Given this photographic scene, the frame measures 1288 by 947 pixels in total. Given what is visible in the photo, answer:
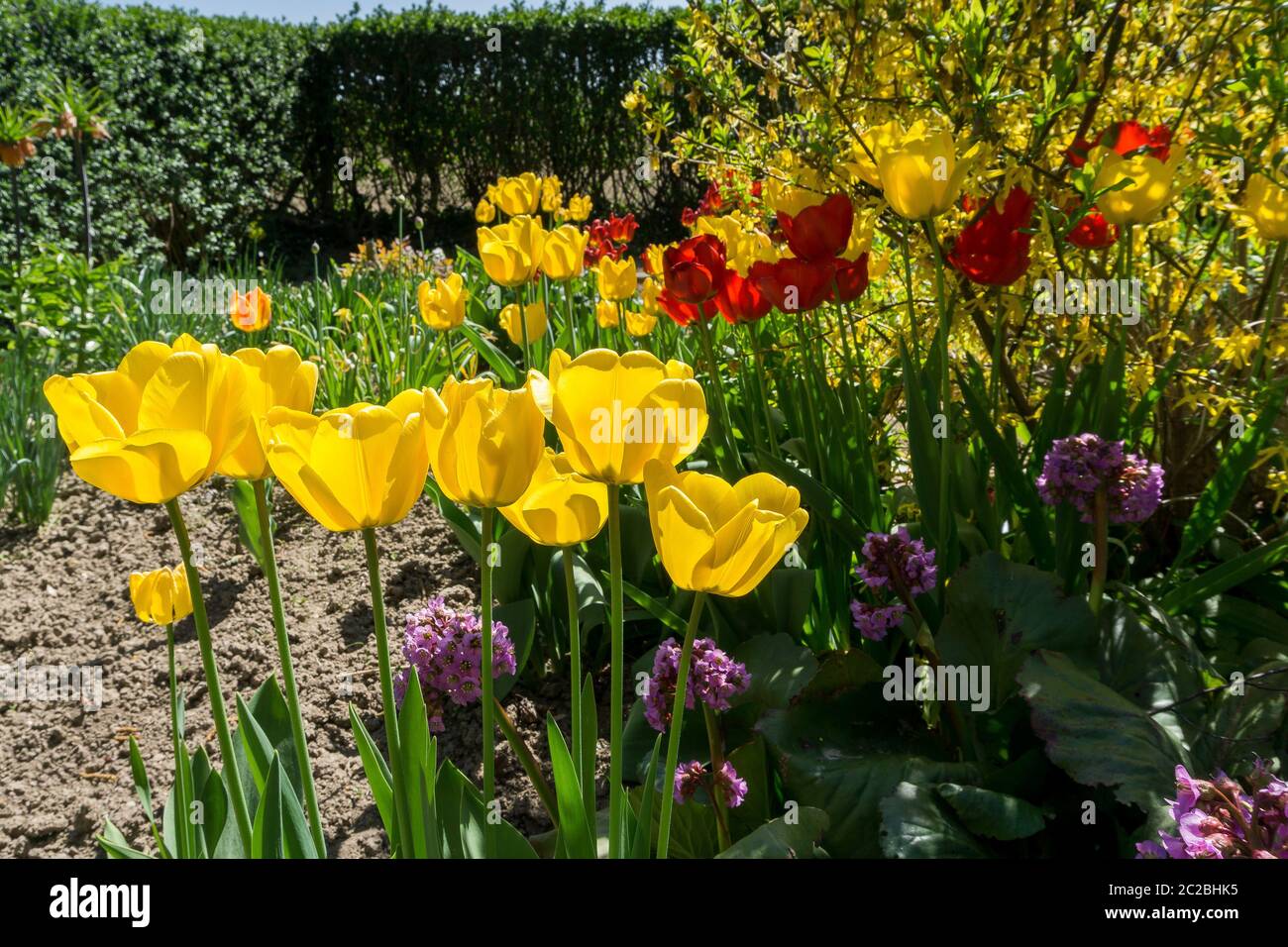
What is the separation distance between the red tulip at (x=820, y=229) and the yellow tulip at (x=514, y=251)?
766mm

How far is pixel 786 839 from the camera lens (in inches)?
51.3

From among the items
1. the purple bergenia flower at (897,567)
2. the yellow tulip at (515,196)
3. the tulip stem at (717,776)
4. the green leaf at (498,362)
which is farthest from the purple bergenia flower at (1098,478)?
the yellow tulip at (515,196)

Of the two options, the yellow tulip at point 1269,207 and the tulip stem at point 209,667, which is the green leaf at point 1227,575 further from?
the tulip stem at point 209,667

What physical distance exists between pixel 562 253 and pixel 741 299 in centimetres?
80

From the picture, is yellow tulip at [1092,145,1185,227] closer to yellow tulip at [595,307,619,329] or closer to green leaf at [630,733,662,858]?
green leaf at [630,733,662,858]

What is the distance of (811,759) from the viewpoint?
1548 mm

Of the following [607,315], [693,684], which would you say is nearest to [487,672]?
[693,684]

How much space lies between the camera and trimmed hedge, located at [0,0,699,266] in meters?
9.53

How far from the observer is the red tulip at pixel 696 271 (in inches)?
80.9

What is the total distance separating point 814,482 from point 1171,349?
3.25 feet

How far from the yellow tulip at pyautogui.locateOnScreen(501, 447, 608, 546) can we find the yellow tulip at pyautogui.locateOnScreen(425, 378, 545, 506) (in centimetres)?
7

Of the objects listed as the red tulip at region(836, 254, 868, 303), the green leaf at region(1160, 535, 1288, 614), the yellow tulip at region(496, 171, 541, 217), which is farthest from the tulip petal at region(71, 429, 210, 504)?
the yellow tulip at region(496, 171, 541, 217)

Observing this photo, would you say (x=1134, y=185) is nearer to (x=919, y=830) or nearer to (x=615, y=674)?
(x=919, y=830)
